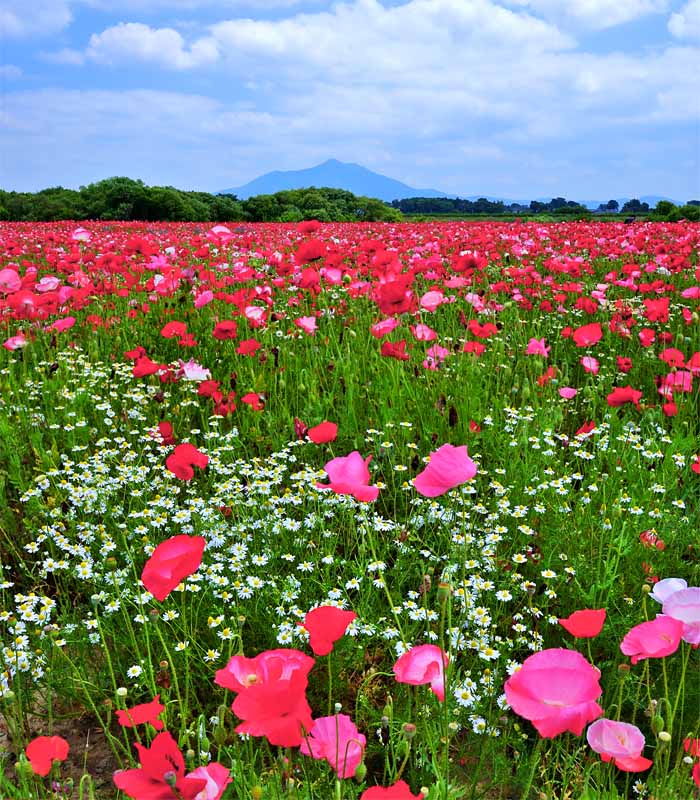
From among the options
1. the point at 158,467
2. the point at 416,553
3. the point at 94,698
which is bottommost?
the point at 94,698

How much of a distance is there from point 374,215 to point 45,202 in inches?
564

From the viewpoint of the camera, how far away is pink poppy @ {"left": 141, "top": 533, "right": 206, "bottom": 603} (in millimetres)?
1171

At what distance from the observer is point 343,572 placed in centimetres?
228

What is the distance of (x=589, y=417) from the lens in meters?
3.73

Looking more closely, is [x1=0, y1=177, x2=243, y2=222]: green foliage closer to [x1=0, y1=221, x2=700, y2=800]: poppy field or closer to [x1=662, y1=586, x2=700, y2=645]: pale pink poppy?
[x1=0, y1=221, x2=700, y2=800]: poppy field

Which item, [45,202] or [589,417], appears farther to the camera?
[45,202]

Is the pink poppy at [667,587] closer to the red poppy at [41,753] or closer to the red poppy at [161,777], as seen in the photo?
the red poppy at [161,777]

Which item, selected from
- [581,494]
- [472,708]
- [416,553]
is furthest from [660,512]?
[472,708]

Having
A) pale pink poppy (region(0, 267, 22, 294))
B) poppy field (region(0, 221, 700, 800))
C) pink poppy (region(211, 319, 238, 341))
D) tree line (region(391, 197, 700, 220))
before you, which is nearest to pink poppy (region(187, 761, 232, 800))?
poppy field (region(0, 221, 700, 800))

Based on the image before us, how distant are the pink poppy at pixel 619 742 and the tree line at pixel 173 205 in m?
25.0

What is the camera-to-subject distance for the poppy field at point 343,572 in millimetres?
1222

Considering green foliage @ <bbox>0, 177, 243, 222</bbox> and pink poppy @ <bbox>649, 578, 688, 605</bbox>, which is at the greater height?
green foliage @ <bbox>0, 177, 243, 222</bbox>

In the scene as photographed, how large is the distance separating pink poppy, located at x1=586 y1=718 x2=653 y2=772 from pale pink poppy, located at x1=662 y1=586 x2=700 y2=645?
0.61 feet

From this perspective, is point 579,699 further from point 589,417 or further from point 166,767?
point 589,417
